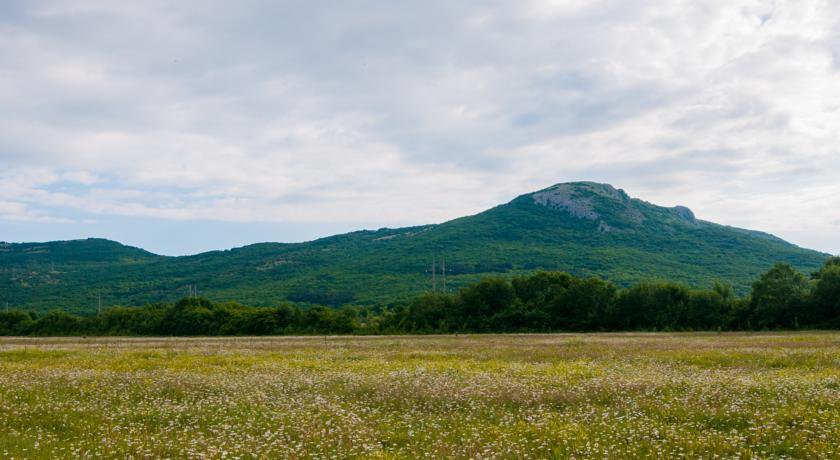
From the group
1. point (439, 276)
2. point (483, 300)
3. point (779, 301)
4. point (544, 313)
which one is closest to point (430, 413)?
point (544, 313)

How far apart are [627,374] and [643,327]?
184ft

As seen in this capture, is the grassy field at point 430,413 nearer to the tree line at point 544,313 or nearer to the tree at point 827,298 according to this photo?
the tree at point 827,298

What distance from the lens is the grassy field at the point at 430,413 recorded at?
11.4 m

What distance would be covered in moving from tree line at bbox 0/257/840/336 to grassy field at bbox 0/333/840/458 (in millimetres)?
48022

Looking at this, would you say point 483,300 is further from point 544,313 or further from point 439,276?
point 439,276

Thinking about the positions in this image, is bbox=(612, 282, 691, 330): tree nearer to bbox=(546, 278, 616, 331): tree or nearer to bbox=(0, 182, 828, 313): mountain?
bbox=(546, 278, 616, 331): tree

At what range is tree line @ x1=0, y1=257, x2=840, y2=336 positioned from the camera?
64.4 meters

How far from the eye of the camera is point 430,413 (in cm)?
1501

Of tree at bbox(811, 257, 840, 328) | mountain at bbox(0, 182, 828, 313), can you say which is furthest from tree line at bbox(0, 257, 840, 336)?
mountain at bbox(0, 182, 828, 313)

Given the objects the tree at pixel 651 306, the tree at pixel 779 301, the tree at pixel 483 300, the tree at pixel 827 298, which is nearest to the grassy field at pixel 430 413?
the tree at pixel 779 301

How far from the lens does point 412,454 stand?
Result: 1128 centimetres

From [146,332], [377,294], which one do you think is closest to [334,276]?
[377,294]

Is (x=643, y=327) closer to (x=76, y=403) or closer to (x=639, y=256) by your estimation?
(x=76, y=403)

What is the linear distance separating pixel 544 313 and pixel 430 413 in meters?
63.8
